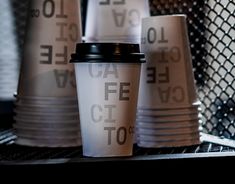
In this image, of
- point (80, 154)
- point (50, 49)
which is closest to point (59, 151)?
point (80, 154)

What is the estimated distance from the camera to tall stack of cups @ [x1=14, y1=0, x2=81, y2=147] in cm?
73

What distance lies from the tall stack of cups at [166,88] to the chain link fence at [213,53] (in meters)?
0.15

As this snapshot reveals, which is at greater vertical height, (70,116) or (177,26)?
(177,26)

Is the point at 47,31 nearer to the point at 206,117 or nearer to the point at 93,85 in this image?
the point at 93,85

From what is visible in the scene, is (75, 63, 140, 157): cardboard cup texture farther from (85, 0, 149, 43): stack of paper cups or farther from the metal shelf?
(85, 0, 149, 43): stack of paper cups

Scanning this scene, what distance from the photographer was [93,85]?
25.4 inches

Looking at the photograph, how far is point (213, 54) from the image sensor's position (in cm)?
94

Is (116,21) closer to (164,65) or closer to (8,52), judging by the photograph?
(164,65)

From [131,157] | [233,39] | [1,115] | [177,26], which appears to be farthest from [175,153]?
[1,115]

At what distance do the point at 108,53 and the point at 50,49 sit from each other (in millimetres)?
152

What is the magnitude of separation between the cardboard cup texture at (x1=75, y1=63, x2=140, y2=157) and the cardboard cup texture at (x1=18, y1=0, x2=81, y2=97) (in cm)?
10

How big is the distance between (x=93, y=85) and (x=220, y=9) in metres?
0.36

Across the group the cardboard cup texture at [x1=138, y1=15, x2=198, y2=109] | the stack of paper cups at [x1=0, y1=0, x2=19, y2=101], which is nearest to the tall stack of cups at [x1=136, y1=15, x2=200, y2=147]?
the cardboard cup texture at [x1=138, y1=15, x2=198, y2=109]

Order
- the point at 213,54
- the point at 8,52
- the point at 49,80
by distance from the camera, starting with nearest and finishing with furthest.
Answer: the point at 49,80
the point at 213,54
the point at 8,52
